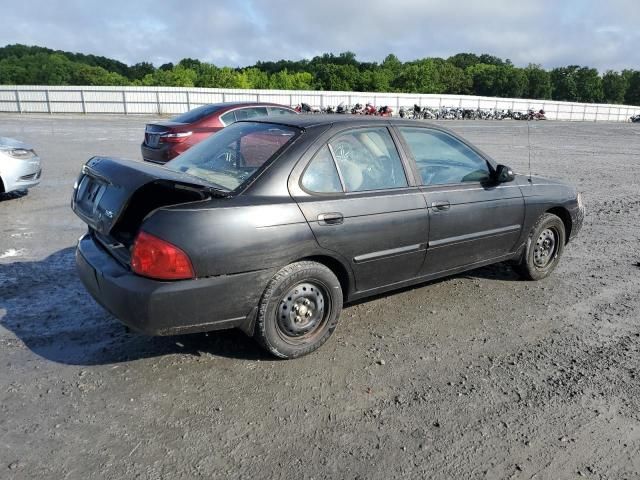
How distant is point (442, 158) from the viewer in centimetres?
448

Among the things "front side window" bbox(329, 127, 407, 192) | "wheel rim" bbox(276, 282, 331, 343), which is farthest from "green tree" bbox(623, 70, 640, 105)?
"wheel rim" bbox(276, 282, 331, 343)

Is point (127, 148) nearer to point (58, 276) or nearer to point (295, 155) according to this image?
point (58, 276)

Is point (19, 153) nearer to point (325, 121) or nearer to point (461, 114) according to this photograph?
point (325, 121)

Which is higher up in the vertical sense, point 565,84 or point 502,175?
point 565,84

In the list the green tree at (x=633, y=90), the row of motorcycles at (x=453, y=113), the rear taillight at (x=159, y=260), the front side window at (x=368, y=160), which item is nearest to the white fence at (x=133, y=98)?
the row of motorcycles at (x=453, y=113)

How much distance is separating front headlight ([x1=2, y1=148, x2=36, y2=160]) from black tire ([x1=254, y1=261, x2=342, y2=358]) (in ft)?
21.8

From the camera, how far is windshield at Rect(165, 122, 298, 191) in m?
3.62

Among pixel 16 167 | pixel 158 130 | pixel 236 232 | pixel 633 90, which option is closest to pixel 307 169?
pixel 236 232

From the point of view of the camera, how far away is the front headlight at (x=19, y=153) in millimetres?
7955

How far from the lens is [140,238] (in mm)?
3053

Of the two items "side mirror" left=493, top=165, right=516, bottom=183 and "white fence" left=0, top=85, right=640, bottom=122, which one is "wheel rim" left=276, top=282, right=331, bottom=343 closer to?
"side mirror" left=493, top=165, right=516, bottom=183

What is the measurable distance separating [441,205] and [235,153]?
1.71 metres

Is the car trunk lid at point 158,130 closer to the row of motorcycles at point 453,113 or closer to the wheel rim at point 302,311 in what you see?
the wheel rim at point 302,311

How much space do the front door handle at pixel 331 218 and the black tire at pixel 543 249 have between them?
2.39 m
